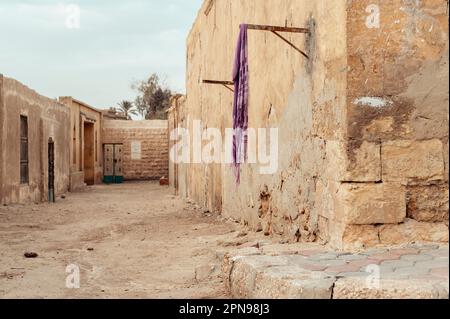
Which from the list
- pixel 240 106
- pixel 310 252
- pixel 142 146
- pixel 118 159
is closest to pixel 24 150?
pixel 240 106

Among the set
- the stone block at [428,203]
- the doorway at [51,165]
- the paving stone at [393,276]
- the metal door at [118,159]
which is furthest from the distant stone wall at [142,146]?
the paving stone at [393,276]

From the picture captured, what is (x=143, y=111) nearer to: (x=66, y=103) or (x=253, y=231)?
(x=66, y=103)

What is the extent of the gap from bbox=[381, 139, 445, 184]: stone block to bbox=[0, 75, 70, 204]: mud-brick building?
8454 mm

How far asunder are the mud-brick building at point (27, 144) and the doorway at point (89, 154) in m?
5.54

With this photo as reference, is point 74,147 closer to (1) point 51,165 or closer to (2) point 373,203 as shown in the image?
(1) point 51,165

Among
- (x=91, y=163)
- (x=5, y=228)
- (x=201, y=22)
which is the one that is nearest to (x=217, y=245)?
(x=5, y=228)

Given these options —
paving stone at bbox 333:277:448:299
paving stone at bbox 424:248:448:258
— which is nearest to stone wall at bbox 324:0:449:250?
paving stone at bbox 424:248:448:258

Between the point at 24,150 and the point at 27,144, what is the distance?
0.52 feet

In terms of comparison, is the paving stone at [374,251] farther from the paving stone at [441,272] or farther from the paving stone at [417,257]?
the paving stone at [441,272]

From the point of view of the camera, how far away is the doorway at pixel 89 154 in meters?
21.1

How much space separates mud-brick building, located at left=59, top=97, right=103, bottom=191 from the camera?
17531 millimetres

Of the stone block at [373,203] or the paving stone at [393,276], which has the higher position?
the stone block at [373,203]

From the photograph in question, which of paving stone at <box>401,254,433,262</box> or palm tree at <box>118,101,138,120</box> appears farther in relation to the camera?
palm tree at <box>118,101,138,120</box>

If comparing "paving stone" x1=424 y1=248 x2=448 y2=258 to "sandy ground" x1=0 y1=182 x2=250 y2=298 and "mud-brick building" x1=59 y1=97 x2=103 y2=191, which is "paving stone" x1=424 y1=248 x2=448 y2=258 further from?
"mud-brick building" x1=59 y1=97 x2=103 y2=191
